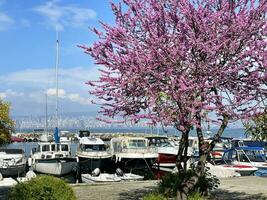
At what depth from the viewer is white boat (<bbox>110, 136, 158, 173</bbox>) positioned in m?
34.2

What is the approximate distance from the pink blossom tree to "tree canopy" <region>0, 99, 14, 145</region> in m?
47.2

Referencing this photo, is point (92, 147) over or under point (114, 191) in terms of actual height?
over

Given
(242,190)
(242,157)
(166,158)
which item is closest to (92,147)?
(166,158)

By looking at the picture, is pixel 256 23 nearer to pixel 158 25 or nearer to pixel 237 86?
pixel 237 86

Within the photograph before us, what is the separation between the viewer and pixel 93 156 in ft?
117

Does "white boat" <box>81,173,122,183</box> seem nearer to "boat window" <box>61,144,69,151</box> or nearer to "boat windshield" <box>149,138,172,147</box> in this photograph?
"boat window" <box>61,144,69,151</box>

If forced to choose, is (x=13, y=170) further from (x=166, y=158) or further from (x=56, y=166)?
(x=166, y=158)

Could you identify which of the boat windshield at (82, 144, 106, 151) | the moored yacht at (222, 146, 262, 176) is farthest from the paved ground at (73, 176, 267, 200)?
the boat windshield at (82, 144, 106, 151)

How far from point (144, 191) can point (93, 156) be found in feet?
61.7

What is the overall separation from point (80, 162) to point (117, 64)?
84.9 feet

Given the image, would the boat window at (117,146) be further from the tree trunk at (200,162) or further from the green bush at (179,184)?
the tree trunk at (200,162)

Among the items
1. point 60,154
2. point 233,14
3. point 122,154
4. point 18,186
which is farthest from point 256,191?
point 60,154

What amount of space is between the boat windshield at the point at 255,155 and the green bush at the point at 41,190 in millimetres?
23626

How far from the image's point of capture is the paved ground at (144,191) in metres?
15.7
